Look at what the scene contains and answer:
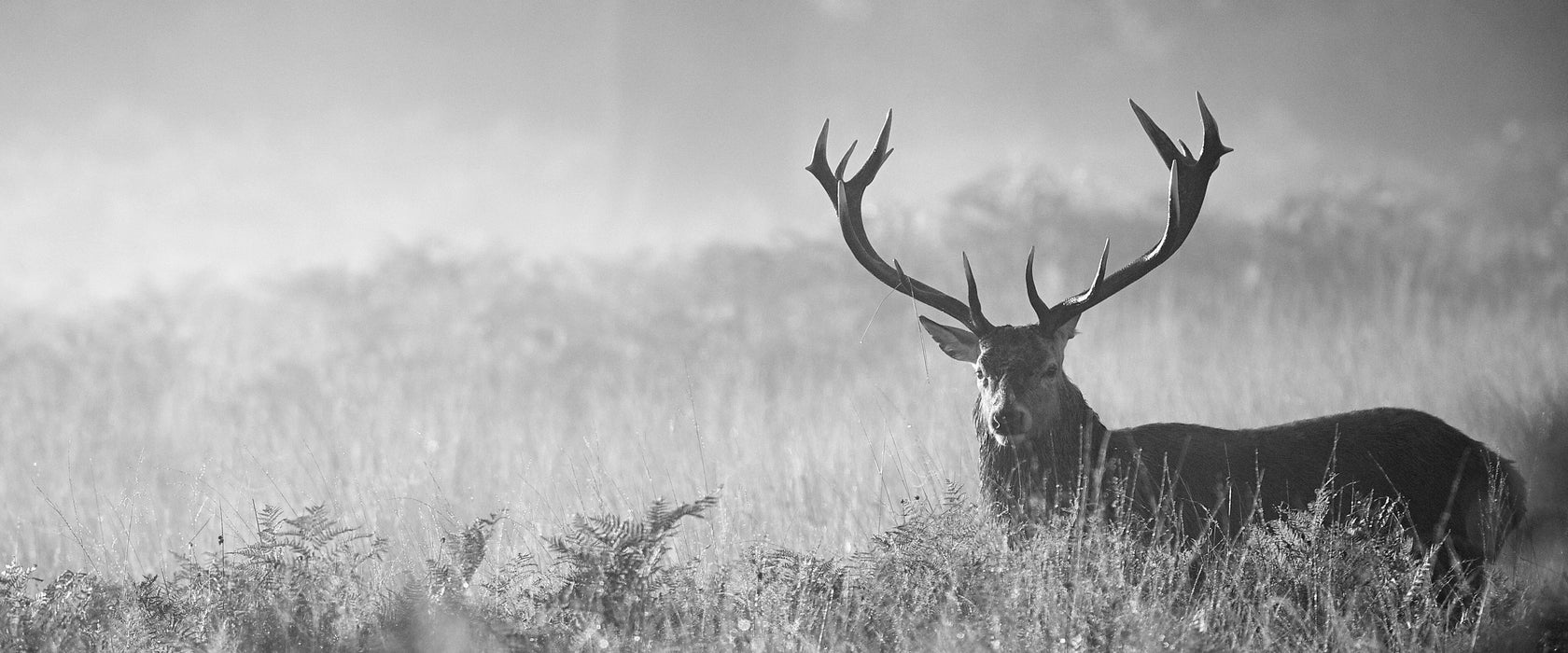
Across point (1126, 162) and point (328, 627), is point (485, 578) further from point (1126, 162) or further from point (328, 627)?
point (1126, 162)

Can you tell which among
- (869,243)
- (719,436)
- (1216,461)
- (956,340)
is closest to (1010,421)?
(956,340)

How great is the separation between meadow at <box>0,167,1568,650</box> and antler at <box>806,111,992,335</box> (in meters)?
0.77

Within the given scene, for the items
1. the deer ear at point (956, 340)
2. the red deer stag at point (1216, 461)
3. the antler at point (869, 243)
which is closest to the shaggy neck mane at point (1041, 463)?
the red deer stag at point (1216, 461)

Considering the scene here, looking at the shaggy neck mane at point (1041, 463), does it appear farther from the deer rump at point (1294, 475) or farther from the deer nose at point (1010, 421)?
the deer nose at point (1010, 421)

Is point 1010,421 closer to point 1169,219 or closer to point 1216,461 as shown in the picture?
point 1216,461

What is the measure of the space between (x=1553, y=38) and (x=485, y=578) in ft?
71.1

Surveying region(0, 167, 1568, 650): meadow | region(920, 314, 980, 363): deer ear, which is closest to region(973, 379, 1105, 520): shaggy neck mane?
region(0, 167, 1568, 650): meadow

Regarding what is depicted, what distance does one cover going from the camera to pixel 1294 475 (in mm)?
4398

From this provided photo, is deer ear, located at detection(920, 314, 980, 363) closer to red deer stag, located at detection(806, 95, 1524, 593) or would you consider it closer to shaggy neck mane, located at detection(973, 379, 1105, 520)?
red deer stag, located at detection(806, 95, 1524, 593)

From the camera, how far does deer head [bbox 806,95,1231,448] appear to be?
424 cm

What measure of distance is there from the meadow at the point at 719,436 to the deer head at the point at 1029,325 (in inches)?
16.4

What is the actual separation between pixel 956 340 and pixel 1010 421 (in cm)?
78

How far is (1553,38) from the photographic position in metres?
18.6

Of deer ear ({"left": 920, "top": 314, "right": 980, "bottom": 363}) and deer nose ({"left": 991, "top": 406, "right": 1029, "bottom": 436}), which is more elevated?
deer ear ({"left": 920, "top": 314, "right": 980, "bottom": 363})
